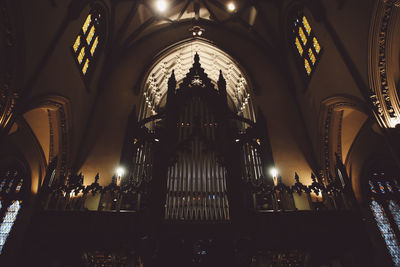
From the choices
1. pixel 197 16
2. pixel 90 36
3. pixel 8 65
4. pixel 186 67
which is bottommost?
pixel 8 65

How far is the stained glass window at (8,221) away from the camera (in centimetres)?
814

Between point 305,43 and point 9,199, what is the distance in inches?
497

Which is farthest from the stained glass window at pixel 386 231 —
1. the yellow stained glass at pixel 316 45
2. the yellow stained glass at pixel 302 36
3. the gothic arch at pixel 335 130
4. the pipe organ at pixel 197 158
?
the yellow stained glass at pixel 302 36

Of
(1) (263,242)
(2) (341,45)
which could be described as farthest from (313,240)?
(2) (341,45)

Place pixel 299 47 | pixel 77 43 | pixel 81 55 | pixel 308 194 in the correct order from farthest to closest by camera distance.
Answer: pixel 299 47
pixel 81 55
pixel 77 43
pixel 308 194

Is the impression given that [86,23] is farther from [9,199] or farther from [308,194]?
[308,194]

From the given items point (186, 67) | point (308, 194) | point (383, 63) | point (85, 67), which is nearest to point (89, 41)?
point (85, 67)

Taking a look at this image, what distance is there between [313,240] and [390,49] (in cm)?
546

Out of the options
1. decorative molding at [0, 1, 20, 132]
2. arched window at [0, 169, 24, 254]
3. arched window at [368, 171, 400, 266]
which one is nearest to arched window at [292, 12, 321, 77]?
arched window at [368, 171, 400, 266]

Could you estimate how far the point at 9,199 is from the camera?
29.3 ft

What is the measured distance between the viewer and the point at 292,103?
11.3 metres

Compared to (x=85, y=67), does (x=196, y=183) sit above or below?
below

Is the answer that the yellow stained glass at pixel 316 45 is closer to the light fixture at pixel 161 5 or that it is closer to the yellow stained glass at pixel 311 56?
the yellow stained glass at pixel 311 56

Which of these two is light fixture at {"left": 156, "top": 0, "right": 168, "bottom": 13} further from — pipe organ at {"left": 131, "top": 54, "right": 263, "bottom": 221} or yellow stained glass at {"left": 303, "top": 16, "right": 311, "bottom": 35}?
yellow stained glass at {"left": 303, "top": 16, "right": 311, "bottom": 35}
